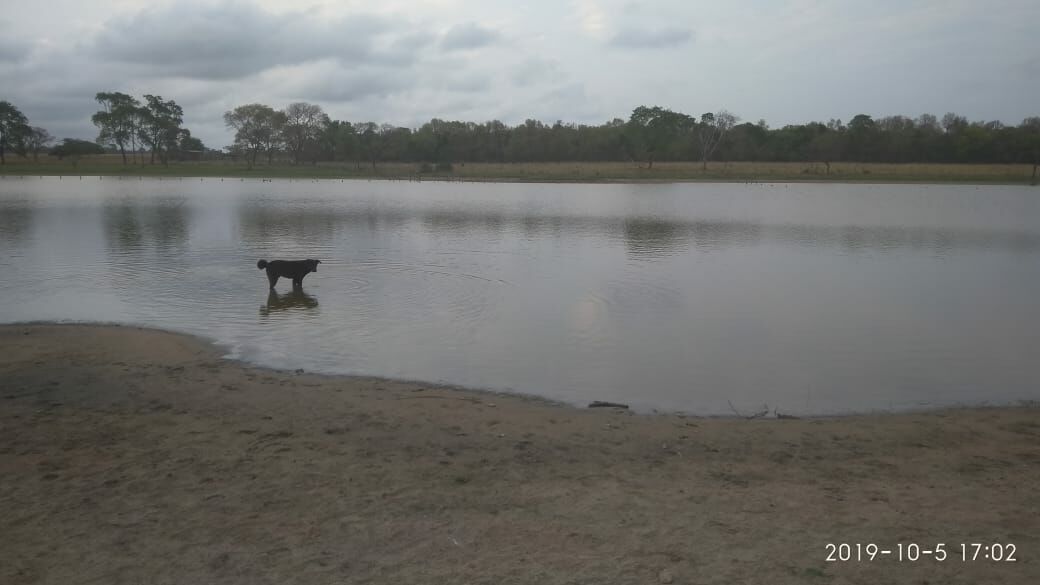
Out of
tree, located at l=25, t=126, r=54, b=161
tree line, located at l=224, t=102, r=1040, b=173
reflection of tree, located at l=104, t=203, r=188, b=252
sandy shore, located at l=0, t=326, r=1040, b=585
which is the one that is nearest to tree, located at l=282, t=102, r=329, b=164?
tree line, located at l=224, t=102, r=1040, b=173

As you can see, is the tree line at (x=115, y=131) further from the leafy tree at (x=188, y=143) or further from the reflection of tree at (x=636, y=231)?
the reflection of tree at (x=636, y=231)

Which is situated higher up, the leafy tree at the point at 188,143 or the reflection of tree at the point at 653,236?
the leafy tree at the point at 188,143

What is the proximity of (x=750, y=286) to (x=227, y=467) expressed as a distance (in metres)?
12.8

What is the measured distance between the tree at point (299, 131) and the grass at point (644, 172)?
2430 cm

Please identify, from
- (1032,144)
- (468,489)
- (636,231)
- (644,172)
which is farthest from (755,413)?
(1032,144)

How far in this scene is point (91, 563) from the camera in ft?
13.6

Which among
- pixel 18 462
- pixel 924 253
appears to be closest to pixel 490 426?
pixel 18 462

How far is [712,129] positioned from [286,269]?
105312mm

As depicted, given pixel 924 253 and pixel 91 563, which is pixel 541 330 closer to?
pixel 91 563

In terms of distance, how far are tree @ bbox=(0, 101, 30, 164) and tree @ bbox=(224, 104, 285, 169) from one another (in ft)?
95.3

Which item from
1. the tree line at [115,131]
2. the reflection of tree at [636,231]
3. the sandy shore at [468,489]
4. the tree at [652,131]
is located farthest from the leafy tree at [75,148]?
the sandy shore at [468,489]

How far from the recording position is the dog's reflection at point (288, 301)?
42.4 feet

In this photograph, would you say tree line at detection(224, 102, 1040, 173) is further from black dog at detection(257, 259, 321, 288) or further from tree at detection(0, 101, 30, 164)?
black dog at detection(257, 259, 321, 288)

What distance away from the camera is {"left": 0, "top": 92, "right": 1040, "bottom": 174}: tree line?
93.4 meters
